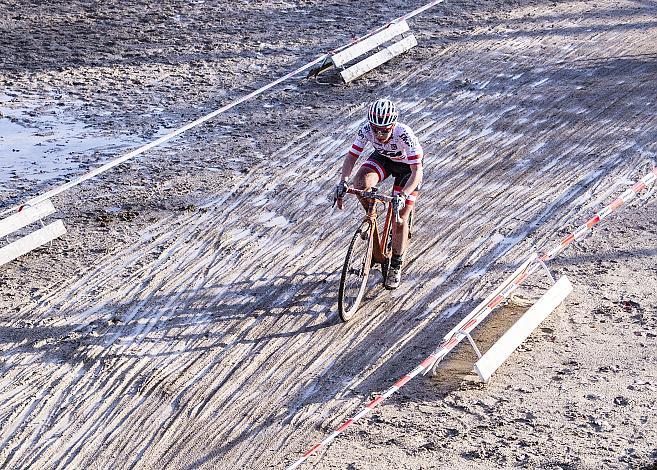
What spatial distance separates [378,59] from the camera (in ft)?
53.8

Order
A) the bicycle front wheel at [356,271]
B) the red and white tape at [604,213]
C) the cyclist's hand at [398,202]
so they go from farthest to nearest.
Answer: the red and white tape at [604,213] → the bicycle front wheel at [356,271] → the cyclist's hand at [398,202]

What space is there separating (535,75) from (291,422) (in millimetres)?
9724

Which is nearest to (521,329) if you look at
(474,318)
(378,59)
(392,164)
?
(474,318)

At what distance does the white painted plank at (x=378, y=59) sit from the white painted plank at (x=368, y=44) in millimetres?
169

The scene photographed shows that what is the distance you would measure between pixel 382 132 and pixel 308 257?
1.97 metres

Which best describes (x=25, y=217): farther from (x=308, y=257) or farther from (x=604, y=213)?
(x=604, y=213)

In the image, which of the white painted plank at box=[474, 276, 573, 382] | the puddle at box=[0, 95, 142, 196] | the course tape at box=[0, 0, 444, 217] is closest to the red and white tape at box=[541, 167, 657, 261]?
the white painted plank at box=[474, 276, 573, 382]

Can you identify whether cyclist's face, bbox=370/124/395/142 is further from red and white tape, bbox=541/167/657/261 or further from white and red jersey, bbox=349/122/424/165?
red and white tape, bbox=541/167/657/261

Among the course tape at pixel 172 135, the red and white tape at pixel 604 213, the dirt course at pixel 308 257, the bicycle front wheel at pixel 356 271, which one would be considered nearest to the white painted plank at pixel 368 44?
the course tape at pixel 172 135

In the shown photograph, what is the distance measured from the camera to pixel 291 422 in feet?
26.0

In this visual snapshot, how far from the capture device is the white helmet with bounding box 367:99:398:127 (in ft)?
30.2

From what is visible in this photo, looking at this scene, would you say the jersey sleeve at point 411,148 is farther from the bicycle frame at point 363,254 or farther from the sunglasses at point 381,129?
the bicycle frame at point 363,254

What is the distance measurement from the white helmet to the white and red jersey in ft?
0.82

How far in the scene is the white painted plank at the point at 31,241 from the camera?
10508 mm
